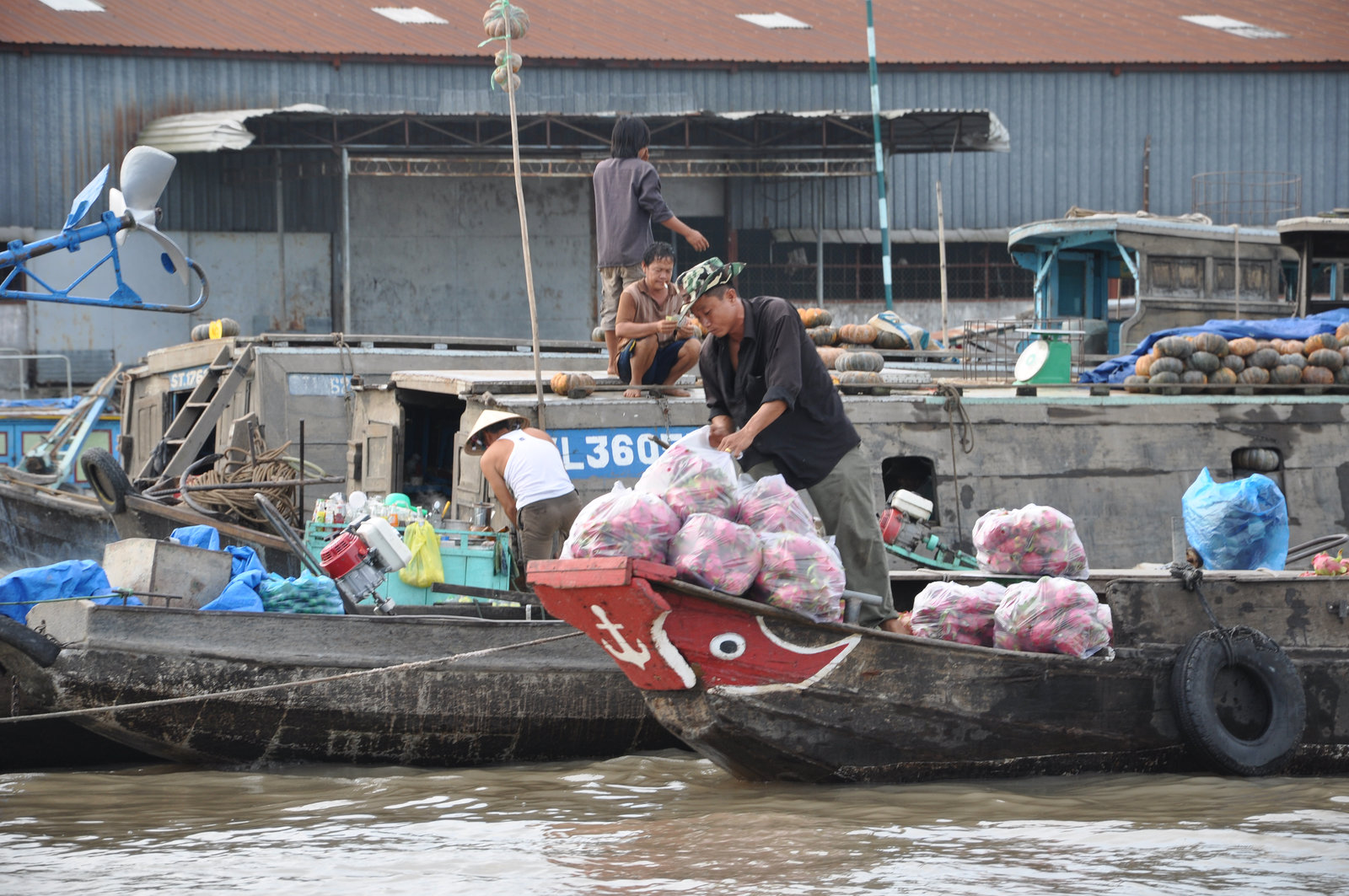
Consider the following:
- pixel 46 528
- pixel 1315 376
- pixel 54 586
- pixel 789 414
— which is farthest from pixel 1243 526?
pixel 46 528

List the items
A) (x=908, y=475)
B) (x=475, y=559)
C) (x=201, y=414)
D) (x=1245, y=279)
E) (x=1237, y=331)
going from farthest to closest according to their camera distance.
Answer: (x=1245, y=279) < (x=201, y=414) < (x=1237, y=331) < (x=908, y=475) < (x=475, y=559)

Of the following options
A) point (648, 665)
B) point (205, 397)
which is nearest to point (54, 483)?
point (205, 397)

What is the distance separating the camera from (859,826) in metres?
5.32

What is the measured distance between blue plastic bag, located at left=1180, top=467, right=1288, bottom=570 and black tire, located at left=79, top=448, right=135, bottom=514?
6879 millimetres

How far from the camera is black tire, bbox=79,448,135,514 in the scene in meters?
9.29

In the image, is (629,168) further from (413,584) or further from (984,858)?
(984,858)

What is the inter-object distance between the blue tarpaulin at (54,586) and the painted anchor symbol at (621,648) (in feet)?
8.45

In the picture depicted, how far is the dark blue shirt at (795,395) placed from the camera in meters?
6.01

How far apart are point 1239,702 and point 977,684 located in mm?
1350

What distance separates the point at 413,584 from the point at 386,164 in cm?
1558

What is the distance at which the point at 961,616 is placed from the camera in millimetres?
6352

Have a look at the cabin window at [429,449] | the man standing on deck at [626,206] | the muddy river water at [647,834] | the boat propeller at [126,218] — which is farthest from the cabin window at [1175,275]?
the boat propeller at [126,218]

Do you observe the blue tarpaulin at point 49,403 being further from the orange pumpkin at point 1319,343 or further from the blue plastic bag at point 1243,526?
the blue plastic bag at point 1243,526

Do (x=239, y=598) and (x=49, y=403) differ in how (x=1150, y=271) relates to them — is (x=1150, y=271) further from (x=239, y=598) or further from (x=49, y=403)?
(x=49, y=403)
